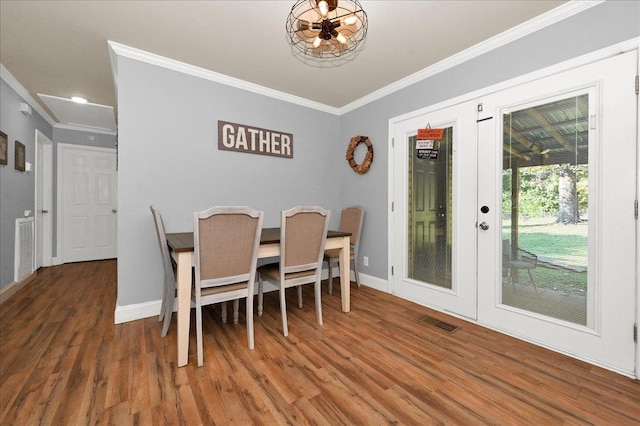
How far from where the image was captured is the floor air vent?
7.67 feet

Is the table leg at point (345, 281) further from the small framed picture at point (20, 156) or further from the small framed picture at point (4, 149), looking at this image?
the small framed picture at point (20, 156)

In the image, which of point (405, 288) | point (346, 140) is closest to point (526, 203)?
point (405, 288)

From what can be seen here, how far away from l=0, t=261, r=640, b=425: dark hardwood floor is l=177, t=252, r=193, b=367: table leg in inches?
4.0

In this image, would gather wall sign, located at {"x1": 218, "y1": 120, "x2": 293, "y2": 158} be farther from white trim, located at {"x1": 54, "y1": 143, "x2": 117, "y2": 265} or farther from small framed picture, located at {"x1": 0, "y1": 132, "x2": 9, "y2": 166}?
white trim, located at {"x1": 54, "y1": 143, "x2": 117, "y2": 265}

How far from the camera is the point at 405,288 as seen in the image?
308 centimetres

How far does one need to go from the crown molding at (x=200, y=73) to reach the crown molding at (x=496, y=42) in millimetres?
975

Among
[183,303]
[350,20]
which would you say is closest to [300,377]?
[183,303]

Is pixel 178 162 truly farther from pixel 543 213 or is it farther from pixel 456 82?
pixel 543 213

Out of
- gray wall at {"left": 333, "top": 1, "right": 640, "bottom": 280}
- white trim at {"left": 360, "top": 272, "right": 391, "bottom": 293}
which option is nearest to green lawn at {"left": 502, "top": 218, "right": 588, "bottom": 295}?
gray wall at {"left": 333, "top": 1, "right": 640, "bottom": 280}

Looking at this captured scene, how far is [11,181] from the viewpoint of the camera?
3.22m

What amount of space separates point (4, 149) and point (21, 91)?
3.01ft

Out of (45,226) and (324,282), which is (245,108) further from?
(45,226)

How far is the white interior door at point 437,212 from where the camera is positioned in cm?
252

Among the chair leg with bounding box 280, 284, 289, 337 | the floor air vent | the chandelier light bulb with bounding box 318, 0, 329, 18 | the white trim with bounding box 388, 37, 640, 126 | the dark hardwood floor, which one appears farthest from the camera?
the floor air vent
